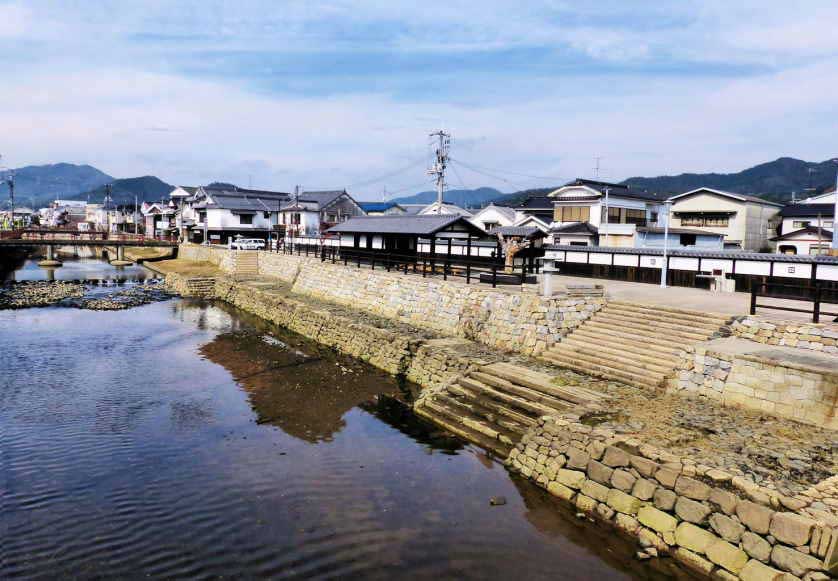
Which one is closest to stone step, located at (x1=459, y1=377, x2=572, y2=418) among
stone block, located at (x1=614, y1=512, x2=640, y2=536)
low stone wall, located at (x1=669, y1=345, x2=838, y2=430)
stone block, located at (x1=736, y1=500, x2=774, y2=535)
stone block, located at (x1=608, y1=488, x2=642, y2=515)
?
stone block, located at (x1=608, y1=488, x2=642, y2=515)

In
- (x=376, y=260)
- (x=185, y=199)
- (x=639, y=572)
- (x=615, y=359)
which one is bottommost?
(x=639, y=572)

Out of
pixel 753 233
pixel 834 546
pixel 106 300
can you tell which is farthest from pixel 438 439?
pixel 753 233

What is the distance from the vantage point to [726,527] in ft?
30.6

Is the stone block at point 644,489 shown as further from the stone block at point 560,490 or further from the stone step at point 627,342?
the stone step at point 627,342

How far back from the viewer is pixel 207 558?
31.3 feet

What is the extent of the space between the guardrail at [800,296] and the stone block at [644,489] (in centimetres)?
855

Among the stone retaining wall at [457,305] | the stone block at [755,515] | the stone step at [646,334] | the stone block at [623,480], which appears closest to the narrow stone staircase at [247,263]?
the stone retaining wall at [457,305]

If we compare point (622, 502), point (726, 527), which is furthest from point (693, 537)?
point (622, 502)

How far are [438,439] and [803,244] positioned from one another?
148 feet

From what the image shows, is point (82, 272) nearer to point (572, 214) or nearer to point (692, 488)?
point (572, 214)

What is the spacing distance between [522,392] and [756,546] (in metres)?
7.54

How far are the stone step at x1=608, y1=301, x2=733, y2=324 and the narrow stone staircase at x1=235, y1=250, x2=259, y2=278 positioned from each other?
3921cm

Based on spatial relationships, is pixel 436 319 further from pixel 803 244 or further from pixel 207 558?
pixel 803 244

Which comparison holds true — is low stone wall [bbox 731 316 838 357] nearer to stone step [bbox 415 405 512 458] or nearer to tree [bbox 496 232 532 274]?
stone step [bbox 415 405 512 458]
